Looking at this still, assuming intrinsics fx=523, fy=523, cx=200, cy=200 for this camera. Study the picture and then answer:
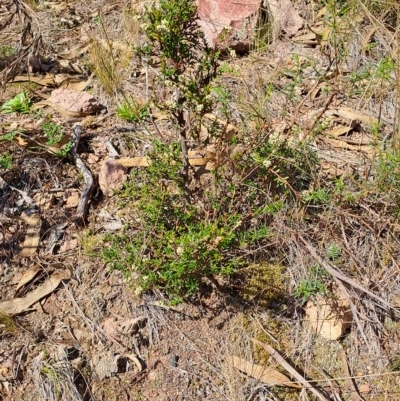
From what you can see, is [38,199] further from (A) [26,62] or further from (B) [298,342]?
(B) [298,342]

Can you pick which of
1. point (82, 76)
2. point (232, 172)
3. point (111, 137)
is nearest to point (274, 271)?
point (232, 172)

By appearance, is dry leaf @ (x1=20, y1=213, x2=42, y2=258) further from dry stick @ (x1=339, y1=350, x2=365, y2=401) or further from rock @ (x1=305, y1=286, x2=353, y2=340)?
dry stick @ (x1=339, y1=350, x2=365, y2=401)

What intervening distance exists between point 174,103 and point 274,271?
3.45 ft

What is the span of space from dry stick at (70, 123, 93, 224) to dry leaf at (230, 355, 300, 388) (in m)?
1.17

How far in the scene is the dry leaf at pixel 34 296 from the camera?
8.88ft

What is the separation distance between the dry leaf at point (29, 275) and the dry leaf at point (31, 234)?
9 cm

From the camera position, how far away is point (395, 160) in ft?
8.25

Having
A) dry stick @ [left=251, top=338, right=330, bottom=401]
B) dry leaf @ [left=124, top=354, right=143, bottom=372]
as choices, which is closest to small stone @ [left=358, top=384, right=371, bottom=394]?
dry stick @ [left=251, top=338, right=330, bottom=401]

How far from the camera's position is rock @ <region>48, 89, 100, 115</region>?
3.50 metres

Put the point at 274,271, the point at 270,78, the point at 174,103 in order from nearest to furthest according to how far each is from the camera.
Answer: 1. the point at 174,103
2. the point at 274,271
3. the point at 270,78

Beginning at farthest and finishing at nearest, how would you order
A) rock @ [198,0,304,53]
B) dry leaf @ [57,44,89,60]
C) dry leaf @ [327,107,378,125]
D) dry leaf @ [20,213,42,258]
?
dry leaf @ [57,44,89,60]
rock @ [198,0,304,53]
dry leaf @ [327,107,378,125]
dry leaf @ [20,213,42,258]

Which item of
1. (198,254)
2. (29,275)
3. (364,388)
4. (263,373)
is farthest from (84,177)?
(364,388)

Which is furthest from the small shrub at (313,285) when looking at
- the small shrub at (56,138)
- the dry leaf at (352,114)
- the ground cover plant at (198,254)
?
the small shrub at (56,138)

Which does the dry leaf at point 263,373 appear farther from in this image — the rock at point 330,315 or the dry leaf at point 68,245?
the dry leaf at point 68,245
